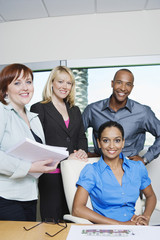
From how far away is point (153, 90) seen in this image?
2.83 meters

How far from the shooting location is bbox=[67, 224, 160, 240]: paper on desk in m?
0.93

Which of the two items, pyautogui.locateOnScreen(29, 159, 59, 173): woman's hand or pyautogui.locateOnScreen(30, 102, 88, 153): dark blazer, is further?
pyautogui.locateOnScreen(30, 102, 88, 153): dark blazer

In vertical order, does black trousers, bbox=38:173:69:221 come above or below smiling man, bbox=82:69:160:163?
below

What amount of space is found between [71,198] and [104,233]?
1.80 ft

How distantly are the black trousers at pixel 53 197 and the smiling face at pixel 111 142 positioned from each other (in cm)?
52

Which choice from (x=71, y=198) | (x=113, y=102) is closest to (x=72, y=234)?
(x=71, y=198)

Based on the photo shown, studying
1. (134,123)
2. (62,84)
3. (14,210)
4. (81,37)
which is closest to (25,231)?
(14,210)

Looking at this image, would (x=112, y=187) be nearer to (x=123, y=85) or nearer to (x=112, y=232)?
(x=112, y=232)

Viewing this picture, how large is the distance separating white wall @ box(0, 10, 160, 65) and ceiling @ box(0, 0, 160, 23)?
8 centimetres

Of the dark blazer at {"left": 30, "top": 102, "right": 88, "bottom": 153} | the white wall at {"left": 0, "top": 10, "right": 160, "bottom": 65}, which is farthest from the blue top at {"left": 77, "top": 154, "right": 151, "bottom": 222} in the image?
the white wall at {"left": 0, "top": 10, "right": 160, "bottom": 65}

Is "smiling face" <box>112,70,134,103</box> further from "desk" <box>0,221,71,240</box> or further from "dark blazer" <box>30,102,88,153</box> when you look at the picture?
"desk" <box>0,221,71,240</box>

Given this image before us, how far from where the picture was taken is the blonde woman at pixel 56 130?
6.27ft

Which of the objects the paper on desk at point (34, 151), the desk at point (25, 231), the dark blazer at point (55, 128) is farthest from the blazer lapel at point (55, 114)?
the desk at point (25, 231)

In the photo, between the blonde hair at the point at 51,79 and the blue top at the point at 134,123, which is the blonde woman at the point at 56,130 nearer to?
the blonde hair at the point at 51,79
